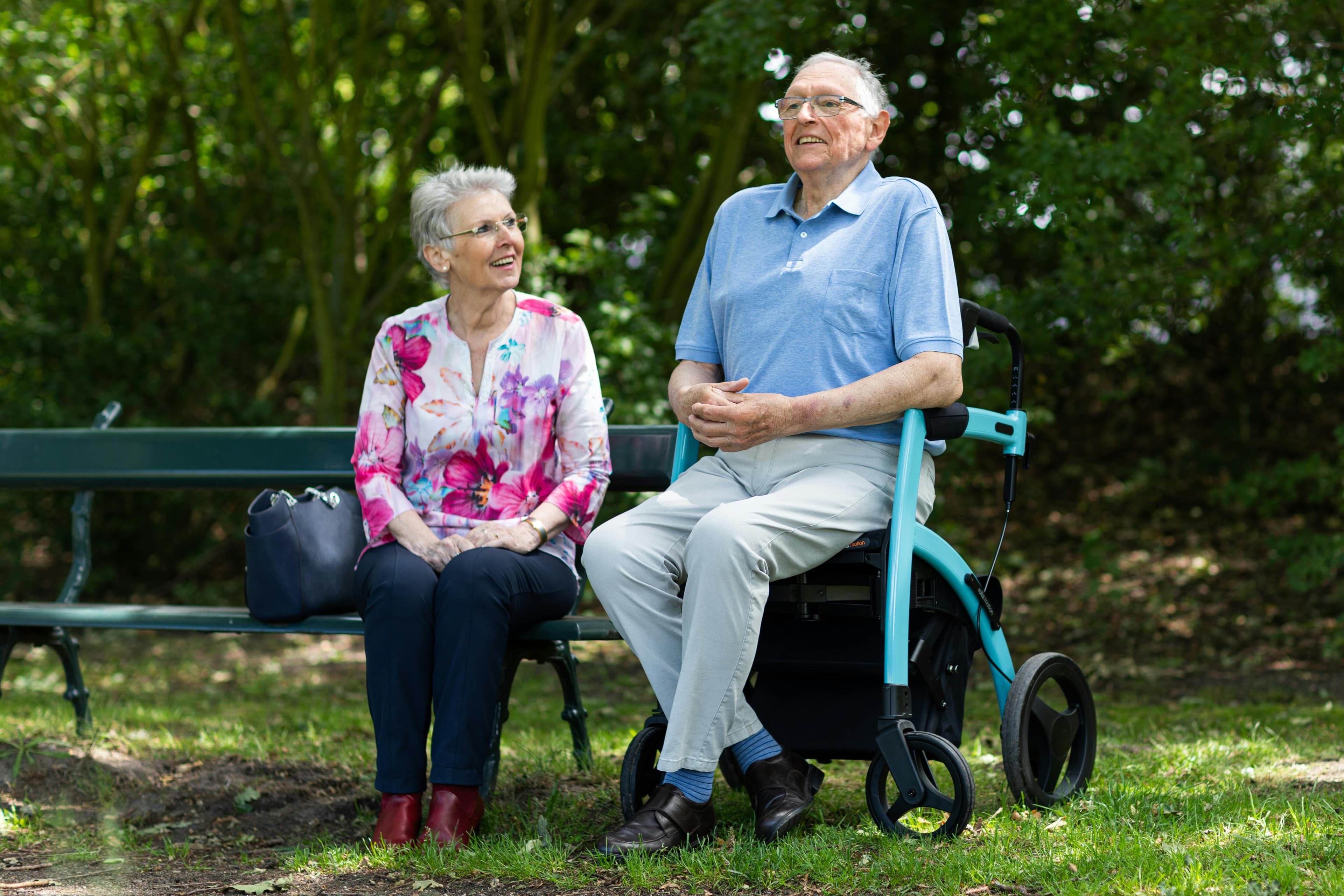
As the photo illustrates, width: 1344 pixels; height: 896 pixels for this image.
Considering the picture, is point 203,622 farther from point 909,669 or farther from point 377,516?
point 909,669

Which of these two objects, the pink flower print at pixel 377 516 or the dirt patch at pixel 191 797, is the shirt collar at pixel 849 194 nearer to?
the pink flower print at pixel 377 516

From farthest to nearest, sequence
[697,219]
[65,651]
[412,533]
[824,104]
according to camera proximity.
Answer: [697,219] < [65,651] < [412,533] < [824,104]

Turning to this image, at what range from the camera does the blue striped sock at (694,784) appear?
110 inches

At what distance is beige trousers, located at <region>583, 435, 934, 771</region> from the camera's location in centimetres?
275

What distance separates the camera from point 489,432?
3.34 metres

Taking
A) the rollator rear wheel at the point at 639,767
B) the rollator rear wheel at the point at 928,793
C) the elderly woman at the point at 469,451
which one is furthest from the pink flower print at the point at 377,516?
the rollator rear wheel at the point at 928,793

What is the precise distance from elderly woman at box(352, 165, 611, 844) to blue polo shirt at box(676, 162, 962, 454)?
490 millimetres

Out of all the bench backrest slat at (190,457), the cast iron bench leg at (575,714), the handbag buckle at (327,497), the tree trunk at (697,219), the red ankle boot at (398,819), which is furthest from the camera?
the tree trunk at (697,219)

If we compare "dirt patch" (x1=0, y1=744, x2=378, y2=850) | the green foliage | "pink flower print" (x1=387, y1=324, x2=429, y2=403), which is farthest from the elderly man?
the green foliage

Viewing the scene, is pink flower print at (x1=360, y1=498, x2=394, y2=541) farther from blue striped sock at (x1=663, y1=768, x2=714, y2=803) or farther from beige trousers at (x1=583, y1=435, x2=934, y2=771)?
blue striped sock at (x1=663, y1=768, x2=714, y2=803)

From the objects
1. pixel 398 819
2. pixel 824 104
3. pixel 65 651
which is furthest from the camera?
pixel 65 651

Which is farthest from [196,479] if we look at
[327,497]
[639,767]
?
[639,767]

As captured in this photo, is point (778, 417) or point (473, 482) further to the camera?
point (473, 482)

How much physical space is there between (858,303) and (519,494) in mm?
981
